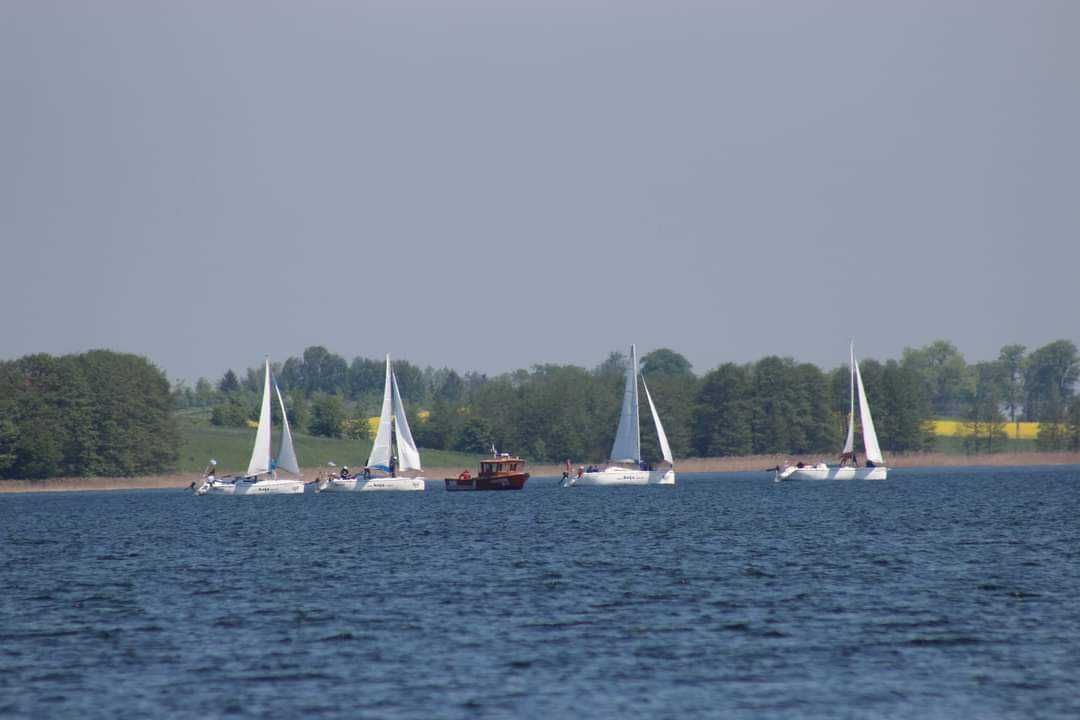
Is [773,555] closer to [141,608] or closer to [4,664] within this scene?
[141,608]

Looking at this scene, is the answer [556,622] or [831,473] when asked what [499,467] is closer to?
[831,473]

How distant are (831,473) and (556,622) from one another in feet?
382

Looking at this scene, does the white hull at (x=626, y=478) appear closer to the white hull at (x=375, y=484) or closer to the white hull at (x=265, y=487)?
the white hull at (x=375, y=484)

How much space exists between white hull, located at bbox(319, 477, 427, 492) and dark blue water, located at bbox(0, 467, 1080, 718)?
61.1 metres

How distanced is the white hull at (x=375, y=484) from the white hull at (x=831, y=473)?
38919 millimetres

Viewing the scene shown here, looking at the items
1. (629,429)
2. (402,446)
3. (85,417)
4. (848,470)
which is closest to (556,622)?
(629,429)

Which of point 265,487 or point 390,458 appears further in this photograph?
point 265,487

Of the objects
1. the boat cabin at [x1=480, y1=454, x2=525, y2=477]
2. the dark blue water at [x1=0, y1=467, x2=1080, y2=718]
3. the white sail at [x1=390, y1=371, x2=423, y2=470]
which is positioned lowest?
the dark blue water at [x1=0, y1=467, x2=1080, y2=718]

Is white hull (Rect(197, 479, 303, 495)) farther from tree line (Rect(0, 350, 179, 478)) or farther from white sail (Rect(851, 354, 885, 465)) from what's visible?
white sail (Rect(851, 354, 885, 465))

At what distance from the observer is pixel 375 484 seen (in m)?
139

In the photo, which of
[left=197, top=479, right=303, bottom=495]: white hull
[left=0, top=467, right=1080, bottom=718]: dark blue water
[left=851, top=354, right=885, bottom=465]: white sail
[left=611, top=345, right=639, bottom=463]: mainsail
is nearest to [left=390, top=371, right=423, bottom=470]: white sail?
[left=197, top=479, right=303, bottom=495]: white hull

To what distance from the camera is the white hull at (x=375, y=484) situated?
5463 inches

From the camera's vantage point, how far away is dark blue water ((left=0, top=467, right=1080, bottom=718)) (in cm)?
2889

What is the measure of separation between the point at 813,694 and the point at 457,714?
23.2 feet
